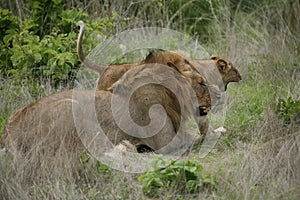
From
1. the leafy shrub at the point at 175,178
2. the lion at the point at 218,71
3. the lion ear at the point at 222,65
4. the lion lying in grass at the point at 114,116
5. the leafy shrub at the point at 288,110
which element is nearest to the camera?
the leafy shrub at the point at 175,178

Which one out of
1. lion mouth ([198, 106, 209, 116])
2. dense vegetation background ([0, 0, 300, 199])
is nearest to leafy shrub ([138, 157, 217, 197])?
dense vegetation background ([0, 0, 300, 199])

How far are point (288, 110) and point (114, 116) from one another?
1681 millimetres

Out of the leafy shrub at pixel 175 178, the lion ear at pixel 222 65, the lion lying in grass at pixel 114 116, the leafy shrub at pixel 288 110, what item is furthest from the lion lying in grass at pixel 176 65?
the leafy shrub at pixel 175 178

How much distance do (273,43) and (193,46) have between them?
1.17 m

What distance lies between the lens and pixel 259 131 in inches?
236

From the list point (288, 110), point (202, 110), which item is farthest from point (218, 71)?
point (288, 110)

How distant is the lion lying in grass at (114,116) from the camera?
5602mm

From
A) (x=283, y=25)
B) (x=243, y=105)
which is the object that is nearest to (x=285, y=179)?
(x=243, y=105)

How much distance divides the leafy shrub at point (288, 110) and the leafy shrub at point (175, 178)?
1374 millimetres

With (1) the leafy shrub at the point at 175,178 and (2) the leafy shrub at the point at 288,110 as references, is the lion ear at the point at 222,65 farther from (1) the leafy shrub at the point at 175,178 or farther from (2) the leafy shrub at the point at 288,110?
(1) the leafy shrub at the point at 175,178

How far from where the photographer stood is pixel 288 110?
20.1 ft

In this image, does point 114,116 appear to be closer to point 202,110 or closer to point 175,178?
point 202,110

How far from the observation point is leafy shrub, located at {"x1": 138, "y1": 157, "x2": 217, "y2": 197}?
4.89 meters

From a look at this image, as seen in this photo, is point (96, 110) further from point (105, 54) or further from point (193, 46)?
point (193, 46)
